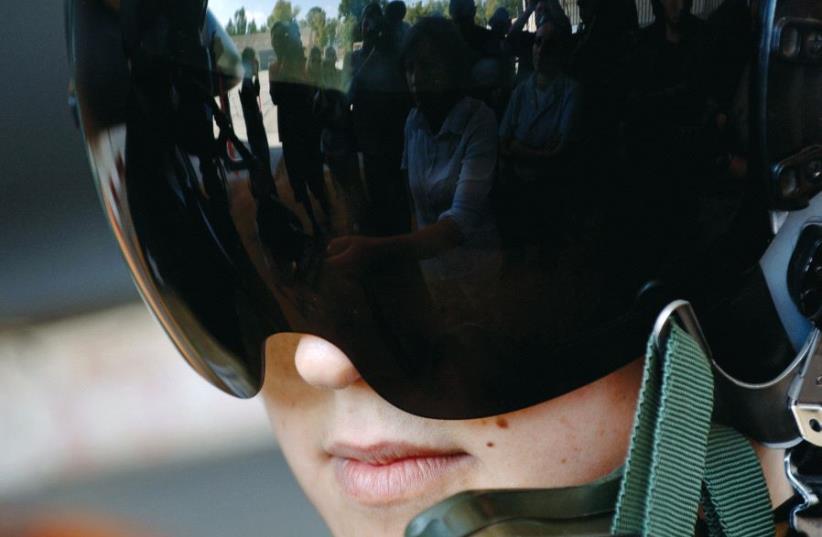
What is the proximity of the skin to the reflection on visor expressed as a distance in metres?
0.03

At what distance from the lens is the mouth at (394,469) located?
899mm

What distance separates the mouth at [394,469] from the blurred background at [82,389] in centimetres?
172

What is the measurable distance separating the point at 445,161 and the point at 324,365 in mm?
187

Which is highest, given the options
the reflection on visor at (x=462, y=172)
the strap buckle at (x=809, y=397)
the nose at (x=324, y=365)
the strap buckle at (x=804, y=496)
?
the reflection on visor at (x=462, y=172)

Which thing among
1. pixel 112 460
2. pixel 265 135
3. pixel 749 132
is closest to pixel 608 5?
pixel 749 132

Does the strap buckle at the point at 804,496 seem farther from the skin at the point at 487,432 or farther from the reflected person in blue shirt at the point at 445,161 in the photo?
the reflected person in blue shirt at the point at 445,161

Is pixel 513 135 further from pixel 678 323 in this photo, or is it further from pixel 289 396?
pixel 289 396

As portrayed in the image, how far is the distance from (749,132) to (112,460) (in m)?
2.34

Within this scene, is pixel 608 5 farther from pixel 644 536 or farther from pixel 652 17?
pixel 644 536

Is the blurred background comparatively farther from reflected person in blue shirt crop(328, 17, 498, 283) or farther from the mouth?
reflected person in blue shirt crop(328, 17, 498, 283)

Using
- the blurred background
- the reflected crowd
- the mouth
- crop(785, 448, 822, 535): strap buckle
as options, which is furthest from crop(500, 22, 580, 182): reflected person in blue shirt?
the blurred background

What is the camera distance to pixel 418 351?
0.84 metres

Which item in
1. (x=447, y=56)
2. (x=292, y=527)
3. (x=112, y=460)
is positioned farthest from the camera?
(x=112, y=460)

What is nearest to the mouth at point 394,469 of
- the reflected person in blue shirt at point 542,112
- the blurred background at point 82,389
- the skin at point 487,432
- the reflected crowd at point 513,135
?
the skin at point 487,432
